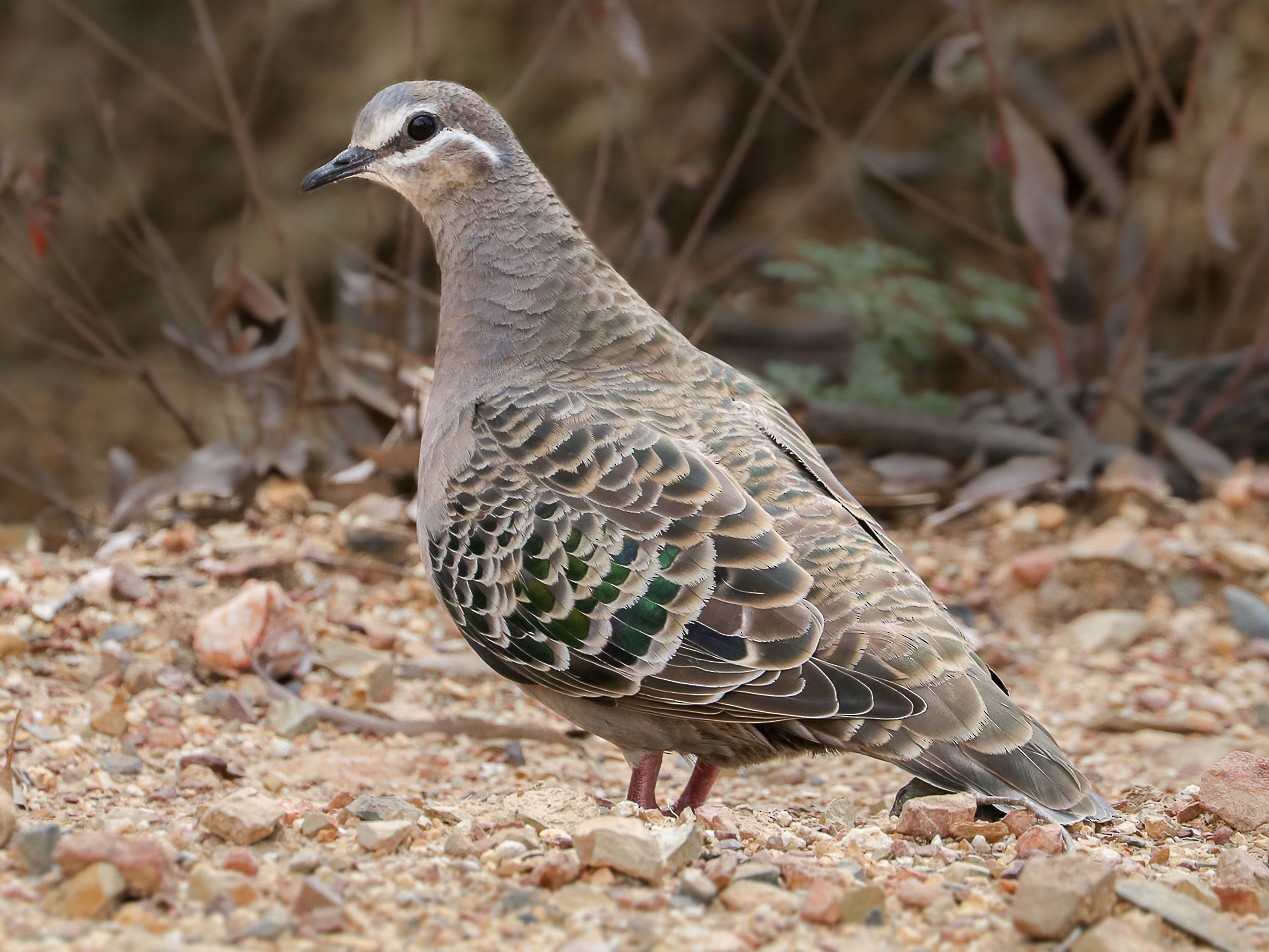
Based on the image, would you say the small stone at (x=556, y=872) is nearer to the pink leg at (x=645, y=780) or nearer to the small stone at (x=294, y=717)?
the pink leg at (x=645, y=780)

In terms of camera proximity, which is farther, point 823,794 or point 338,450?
point 338,450

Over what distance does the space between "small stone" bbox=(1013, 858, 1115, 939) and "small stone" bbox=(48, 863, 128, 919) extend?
4.80ft

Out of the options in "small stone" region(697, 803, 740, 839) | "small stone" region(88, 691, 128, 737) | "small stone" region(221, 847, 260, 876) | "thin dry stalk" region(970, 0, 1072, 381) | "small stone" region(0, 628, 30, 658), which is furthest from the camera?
"thin dry stalk" region(970, 0, 1072, 381)

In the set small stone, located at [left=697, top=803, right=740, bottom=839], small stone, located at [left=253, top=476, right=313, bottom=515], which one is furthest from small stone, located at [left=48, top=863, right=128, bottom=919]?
small stone, located at [left=253, top=476, right=313, bottom=515]

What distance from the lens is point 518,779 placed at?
14.2ft

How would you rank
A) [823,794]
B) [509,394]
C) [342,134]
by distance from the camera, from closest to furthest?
[509,394] < [823,794] < [342,134]

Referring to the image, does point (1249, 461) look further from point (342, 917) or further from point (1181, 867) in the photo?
point (342, 917)

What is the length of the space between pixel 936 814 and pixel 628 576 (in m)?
0.84

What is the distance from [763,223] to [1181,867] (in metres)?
7.30

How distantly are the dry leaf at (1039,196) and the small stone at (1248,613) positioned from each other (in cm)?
135

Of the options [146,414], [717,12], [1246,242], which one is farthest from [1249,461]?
[146,414]

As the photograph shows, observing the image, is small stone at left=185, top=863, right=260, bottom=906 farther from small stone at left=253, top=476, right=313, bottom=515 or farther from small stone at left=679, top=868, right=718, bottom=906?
small stone at left=253, top=476, right=313, bottom=515

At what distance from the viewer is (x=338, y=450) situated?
20.8 feet

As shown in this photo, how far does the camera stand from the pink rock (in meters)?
4.63
